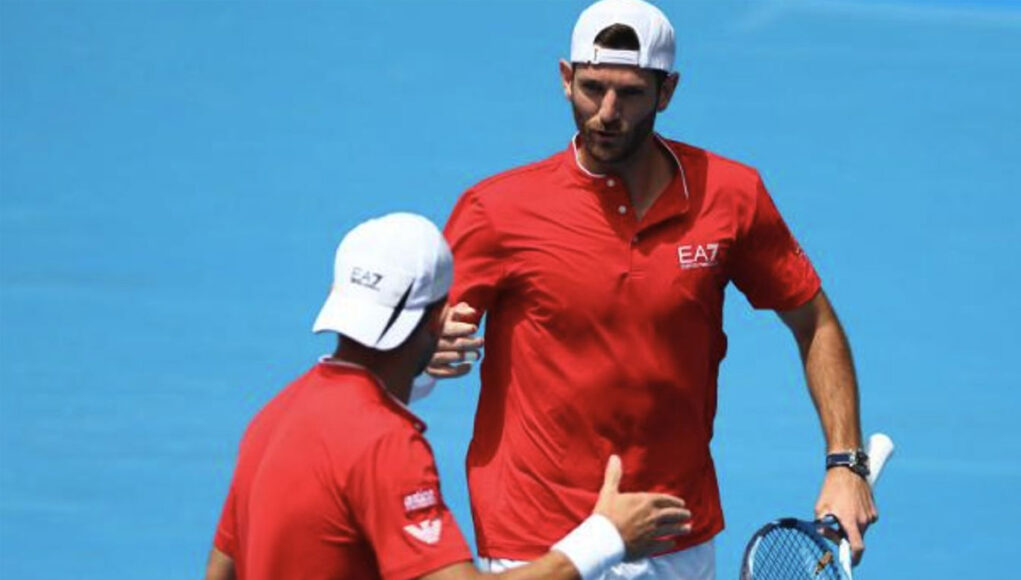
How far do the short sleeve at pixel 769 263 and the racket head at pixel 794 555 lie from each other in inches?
33.9

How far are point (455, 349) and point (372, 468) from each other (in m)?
1.40

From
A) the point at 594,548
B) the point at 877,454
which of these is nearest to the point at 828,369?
the point at 877,454

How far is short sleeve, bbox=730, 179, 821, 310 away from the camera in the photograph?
706cm

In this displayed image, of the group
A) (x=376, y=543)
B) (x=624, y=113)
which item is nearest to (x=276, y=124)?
(x=624, y=113)

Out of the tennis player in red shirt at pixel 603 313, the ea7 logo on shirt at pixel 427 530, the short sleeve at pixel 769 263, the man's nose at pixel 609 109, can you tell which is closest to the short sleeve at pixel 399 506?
the ea7 logo on shirt at pixel 427 530

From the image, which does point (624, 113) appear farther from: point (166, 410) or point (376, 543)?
point (166, 410)

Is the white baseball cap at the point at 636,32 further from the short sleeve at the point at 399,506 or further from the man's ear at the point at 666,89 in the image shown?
the short sleeve at the point at 399,506

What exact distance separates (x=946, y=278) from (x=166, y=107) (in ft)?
14.7

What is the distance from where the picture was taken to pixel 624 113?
6.84 meters

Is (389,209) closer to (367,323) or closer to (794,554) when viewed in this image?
(794,554)

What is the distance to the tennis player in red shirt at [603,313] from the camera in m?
6.82

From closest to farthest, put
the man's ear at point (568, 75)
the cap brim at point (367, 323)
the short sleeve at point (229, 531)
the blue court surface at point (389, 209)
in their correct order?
1. the cap brim at point (367, 323)
2. the short sleeve at point (229, 531)
3. the man's ear at point (568, 75)
4. the blue court surface at point (389, 209)

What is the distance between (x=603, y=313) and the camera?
22.3ft

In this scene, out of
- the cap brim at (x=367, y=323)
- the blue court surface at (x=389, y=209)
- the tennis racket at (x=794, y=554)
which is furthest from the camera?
the blue court surface at (x=389, y=209)
